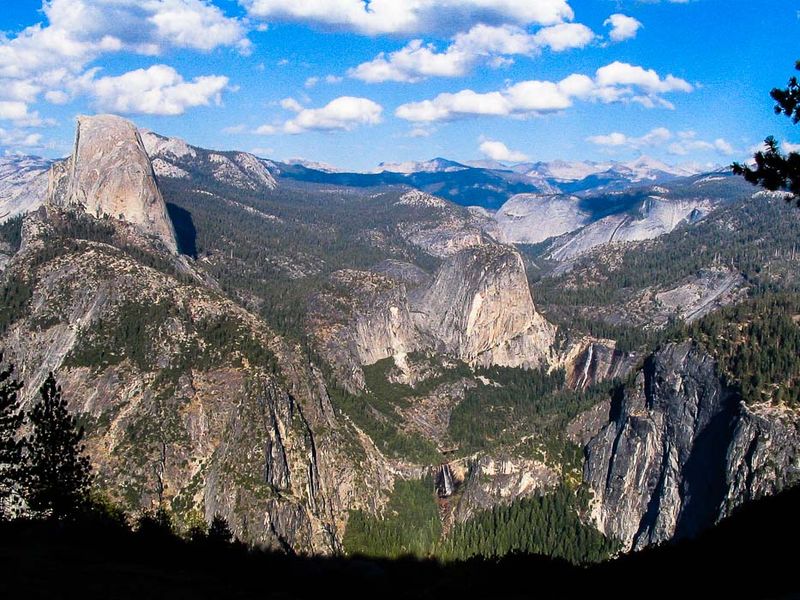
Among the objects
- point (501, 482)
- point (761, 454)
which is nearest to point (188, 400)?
point (501, 482)

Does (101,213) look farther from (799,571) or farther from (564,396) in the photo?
(799,571)

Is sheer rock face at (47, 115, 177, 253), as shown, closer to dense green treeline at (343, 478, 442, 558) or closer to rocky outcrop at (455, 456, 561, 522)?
dense green treeline at (343, 478, 442, 558)

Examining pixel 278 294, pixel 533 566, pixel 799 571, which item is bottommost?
pixel 533 566

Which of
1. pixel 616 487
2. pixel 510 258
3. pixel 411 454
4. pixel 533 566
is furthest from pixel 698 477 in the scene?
pixel 510 258

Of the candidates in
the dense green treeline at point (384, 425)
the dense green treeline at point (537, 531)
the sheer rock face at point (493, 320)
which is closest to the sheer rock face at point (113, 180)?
the dense green treeline at point (384, 425)

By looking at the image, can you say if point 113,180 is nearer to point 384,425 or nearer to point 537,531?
point 384,425

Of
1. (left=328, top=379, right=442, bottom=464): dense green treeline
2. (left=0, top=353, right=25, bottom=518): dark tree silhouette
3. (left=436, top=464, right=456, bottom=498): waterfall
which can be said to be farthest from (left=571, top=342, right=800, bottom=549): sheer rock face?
(left=0, top=353, right=25, bottom=518): dark tree silhouette
